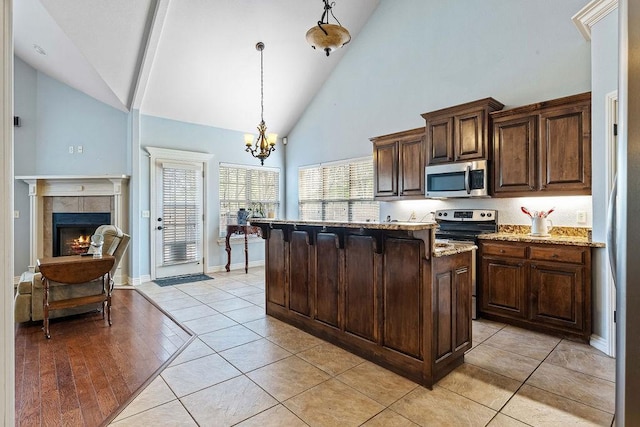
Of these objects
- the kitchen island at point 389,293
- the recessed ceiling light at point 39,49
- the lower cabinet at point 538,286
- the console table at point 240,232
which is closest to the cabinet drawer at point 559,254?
the lower cabinet at point 538,286

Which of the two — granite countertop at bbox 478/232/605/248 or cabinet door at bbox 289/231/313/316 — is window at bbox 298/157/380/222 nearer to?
granite countertop at bbox 478/232/605/248

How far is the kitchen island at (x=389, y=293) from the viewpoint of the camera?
7.66 ft

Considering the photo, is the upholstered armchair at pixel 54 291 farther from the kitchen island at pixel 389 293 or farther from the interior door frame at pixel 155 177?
the kitchen island at pixel 389 293

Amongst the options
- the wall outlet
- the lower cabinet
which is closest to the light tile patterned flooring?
the lower cabinet

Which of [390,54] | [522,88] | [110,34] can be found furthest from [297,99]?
[522,88]

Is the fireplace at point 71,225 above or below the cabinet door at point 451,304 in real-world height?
above

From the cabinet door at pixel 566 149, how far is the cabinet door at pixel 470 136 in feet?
1.88

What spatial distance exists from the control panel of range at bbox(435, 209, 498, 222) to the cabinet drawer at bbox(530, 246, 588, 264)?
75 cm

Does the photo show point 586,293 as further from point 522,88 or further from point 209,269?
point 209,269

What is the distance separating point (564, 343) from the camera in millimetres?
3039

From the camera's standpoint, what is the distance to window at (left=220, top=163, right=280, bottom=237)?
6.55 meters

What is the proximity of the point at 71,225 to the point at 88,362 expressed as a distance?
3.72 m

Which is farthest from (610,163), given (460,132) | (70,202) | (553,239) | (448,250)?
(70,202)

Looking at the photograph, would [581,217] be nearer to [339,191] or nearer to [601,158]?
[601,158]
